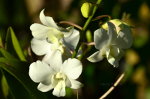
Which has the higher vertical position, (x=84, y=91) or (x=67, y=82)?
(x=67, y=82)

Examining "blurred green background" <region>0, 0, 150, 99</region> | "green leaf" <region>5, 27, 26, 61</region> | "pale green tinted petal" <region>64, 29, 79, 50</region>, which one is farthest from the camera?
"blurred green background" <region>0, 0, 150, 99</region>

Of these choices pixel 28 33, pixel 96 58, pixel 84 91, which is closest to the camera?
pixel 96 58

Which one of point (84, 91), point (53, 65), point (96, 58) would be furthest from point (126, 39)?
point (84, 91)

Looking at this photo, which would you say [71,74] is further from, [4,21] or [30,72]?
[4,21]

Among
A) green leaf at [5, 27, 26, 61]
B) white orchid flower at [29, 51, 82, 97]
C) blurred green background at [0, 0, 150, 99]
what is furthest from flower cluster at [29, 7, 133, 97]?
blurred green background at [0, 0, 150, 99]

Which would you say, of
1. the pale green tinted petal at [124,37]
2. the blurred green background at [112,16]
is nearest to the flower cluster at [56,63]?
the pale green tinted petal at [124,37]

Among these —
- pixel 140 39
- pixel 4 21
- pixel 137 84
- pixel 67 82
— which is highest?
→ pixel 67 82

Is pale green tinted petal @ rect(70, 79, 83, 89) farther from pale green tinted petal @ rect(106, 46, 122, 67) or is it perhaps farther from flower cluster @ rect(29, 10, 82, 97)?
pale green tinted petal @ rect(106, 46, 122, 67)
